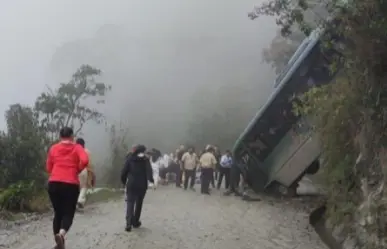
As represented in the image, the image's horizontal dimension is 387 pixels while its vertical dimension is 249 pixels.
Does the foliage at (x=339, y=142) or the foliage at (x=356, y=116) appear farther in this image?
the foliage at (x=339, y=142)

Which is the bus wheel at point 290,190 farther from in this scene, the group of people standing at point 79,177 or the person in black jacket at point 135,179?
the person in black jacket at point 135,179

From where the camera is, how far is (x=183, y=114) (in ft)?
222

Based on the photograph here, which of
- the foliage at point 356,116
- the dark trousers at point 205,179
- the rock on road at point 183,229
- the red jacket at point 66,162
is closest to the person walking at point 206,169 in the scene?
the dark trousers at point 205,179

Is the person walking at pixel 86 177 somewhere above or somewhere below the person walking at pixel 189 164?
above

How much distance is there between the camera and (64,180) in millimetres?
7043

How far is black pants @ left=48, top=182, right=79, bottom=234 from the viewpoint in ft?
23.1

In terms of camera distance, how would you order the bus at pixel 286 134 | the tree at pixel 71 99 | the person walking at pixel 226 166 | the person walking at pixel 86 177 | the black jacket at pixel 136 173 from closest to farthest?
the person walking at pixel 86 177 < the black jacket at pixel 136 173 < the bus at pixel 286 134 < the person walking at pixel 226 166 < the tree at pixel 71 99

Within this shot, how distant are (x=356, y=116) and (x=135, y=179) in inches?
154

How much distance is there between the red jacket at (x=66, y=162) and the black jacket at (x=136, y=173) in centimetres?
290

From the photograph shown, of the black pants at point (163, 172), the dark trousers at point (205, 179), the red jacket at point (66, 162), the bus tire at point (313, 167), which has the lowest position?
the black pants at point (163, 172)

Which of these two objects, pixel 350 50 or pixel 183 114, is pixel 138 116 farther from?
pixel 350 50

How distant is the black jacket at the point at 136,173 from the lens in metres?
10.2

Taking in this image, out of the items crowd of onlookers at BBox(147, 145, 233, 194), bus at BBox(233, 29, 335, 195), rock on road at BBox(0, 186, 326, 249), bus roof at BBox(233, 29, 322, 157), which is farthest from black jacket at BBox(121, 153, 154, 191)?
crowd of onlookers at BBox(147, 145, 233, 194)

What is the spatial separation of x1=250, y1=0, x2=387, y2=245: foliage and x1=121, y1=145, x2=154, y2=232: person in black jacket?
3299 millimetres
